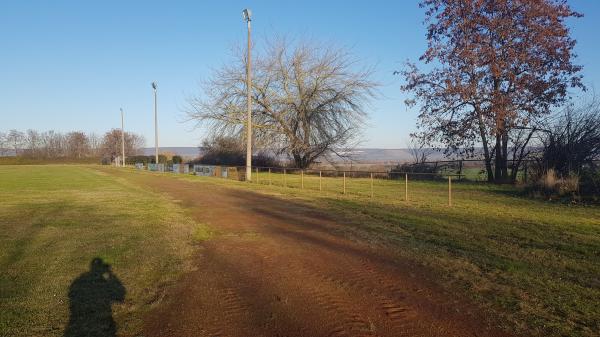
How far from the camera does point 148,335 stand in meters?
4.24

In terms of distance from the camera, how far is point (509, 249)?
25.6 feet

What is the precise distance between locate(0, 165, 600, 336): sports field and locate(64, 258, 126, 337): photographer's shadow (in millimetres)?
24

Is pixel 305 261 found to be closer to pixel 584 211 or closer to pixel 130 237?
pixel 130 237

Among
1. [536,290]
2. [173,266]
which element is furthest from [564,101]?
[173,266]

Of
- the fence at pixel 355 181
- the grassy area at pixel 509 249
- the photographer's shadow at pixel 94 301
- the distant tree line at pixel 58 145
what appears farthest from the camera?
the distant tree line at pixel 58 145

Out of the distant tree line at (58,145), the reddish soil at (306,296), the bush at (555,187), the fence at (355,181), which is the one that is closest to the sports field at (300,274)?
the reddish soil at (306,296)

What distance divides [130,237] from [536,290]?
713 cm

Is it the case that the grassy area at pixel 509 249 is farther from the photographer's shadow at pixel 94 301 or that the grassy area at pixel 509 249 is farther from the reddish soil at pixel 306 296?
the photographer's shadow at pixel 94 301

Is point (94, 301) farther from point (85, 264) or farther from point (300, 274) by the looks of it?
point (300, 274)

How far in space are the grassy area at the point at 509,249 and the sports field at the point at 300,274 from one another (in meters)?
0.03

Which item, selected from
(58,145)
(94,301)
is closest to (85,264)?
(94,301)

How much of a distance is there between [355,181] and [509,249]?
2012 centimetres

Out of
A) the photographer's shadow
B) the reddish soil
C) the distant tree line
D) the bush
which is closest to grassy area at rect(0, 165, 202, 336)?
the photographer's shadow

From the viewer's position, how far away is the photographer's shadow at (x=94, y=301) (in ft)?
14.2
